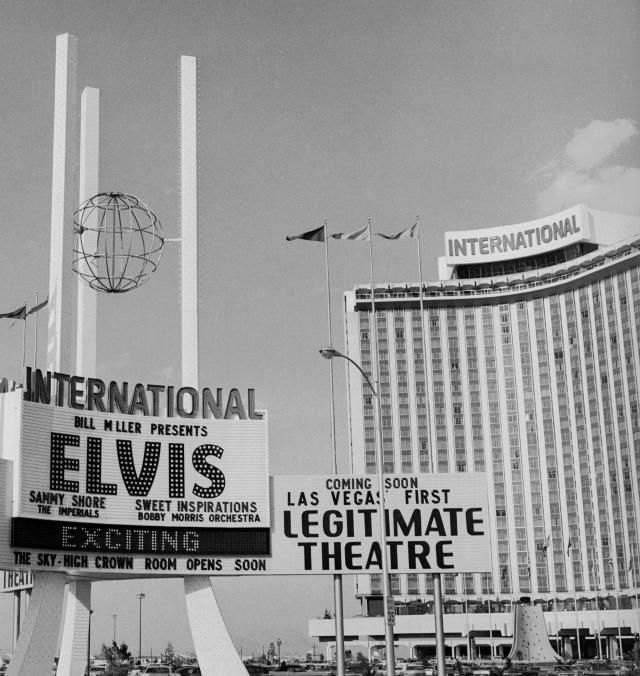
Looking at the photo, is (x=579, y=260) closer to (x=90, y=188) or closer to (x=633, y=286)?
(x=633, y=286)

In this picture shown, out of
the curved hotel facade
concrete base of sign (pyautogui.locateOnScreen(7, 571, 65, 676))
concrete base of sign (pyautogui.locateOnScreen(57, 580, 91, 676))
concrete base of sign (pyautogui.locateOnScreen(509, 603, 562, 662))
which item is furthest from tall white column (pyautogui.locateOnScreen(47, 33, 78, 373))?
the curved hotel facade

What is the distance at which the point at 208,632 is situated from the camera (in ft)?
168

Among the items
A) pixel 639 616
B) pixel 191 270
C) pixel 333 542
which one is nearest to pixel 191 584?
pixel 333 542

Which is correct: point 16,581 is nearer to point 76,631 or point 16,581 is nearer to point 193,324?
point 76,631

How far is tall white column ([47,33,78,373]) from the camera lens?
52.2 metres

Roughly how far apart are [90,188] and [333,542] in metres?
22.8

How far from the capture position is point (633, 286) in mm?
175500

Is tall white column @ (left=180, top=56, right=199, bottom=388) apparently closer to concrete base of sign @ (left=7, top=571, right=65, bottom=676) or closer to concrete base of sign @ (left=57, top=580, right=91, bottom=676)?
concrete base of sign @ (left=7, top=571, right=65, bottom=676)

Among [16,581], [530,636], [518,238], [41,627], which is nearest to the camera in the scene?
[41,627]

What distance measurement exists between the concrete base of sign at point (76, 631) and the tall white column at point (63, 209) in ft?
37.3

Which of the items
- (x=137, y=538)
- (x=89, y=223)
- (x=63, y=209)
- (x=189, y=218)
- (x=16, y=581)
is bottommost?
(x=16, y=581)

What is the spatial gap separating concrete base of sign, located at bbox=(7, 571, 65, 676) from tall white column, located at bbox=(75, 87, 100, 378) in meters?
13.1

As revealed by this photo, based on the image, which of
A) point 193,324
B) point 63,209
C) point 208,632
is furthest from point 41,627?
point 63,209

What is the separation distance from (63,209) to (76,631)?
67.8 ft
